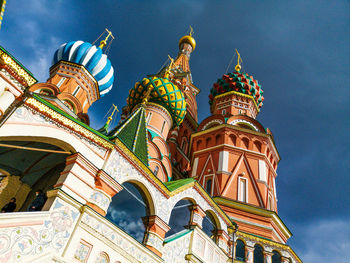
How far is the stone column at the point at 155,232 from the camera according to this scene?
678cm

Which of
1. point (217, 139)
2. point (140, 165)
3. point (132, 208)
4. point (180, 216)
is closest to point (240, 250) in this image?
point (180, 216)

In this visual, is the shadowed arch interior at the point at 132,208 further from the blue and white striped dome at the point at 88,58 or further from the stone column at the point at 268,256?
the blue and white striped dome at the point at 88,58

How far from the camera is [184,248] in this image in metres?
7.57

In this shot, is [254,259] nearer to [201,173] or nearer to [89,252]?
[201,173]

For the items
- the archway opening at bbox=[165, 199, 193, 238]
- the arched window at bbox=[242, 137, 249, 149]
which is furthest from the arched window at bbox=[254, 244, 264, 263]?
the arched window at bbox=[242, 137, 249, 149]

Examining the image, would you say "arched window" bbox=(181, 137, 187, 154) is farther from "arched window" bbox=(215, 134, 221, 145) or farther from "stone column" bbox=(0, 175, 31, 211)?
"stone column" bbox=(0, 175, 31, 211)

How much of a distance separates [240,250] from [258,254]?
0.78 meters

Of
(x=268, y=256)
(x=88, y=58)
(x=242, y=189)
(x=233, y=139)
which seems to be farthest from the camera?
(x=88, y=58)

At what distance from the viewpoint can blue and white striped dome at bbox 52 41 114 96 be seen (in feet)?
69.9

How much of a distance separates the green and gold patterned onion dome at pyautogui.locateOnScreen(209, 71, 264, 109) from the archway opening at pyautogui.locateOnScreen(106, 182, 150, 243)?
16677 millimetres

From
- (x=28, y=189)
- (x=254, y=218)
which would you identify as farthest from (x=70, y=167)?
(x=254, y=218)

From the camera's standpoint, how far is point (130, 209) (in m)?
6.99

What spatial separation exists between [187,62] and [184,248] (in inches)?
1075

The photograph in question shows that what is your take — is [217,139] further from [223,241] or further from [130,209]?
[130,209]
